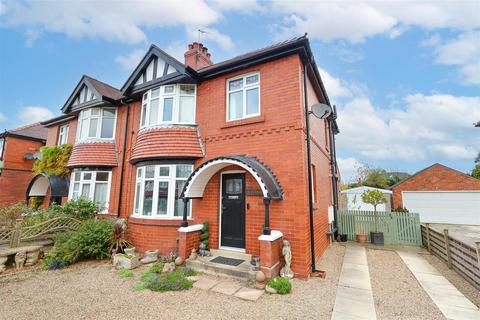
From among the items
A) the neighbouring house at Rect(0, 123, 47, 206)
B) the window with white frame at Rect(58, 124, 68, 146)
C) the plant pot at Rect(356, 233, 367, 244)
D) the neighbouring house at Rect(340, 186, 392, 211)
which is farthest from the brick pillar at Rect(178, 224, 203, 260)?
the neighbouring house at Rect(340, 186, 392, 211)

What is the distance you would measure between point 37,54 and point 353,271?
60.2 feet

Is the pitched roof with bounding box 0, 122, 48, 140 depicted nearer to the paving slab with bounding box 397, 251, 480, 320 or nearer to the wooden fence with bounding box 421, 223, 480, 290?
the paving slab with bounding box 397, 251, 480, 320

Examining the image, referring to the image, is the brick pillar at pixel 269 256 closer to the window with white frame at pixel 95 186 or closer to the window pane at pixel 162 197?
the window pane at pixel 162 197

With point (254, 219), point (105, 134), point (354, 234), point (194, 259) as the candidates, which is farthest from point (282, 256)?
point (105, 134)

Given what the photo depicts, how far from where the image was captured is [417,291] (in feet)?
16.5

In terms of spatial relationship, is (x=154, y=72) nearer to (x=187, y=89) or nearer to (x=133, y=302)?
(x=187, y=89)

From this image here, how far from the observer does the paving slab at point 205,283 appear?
17.4 feet

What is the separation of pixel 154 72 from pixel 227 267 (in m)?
8.15

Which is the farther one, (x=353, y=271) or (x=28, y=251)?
(x=28, y=251)

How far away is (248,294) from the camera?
486cm

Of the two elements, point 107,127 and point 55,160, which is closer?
point 107,127

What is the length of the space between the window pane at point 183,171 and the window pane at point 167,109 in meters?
2.01

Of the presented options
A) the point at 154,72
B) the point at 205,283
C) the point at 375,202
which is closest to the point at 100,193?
the point at 154,72

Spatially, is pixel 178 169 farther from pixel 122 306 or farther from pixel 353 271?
pixel 353 271
